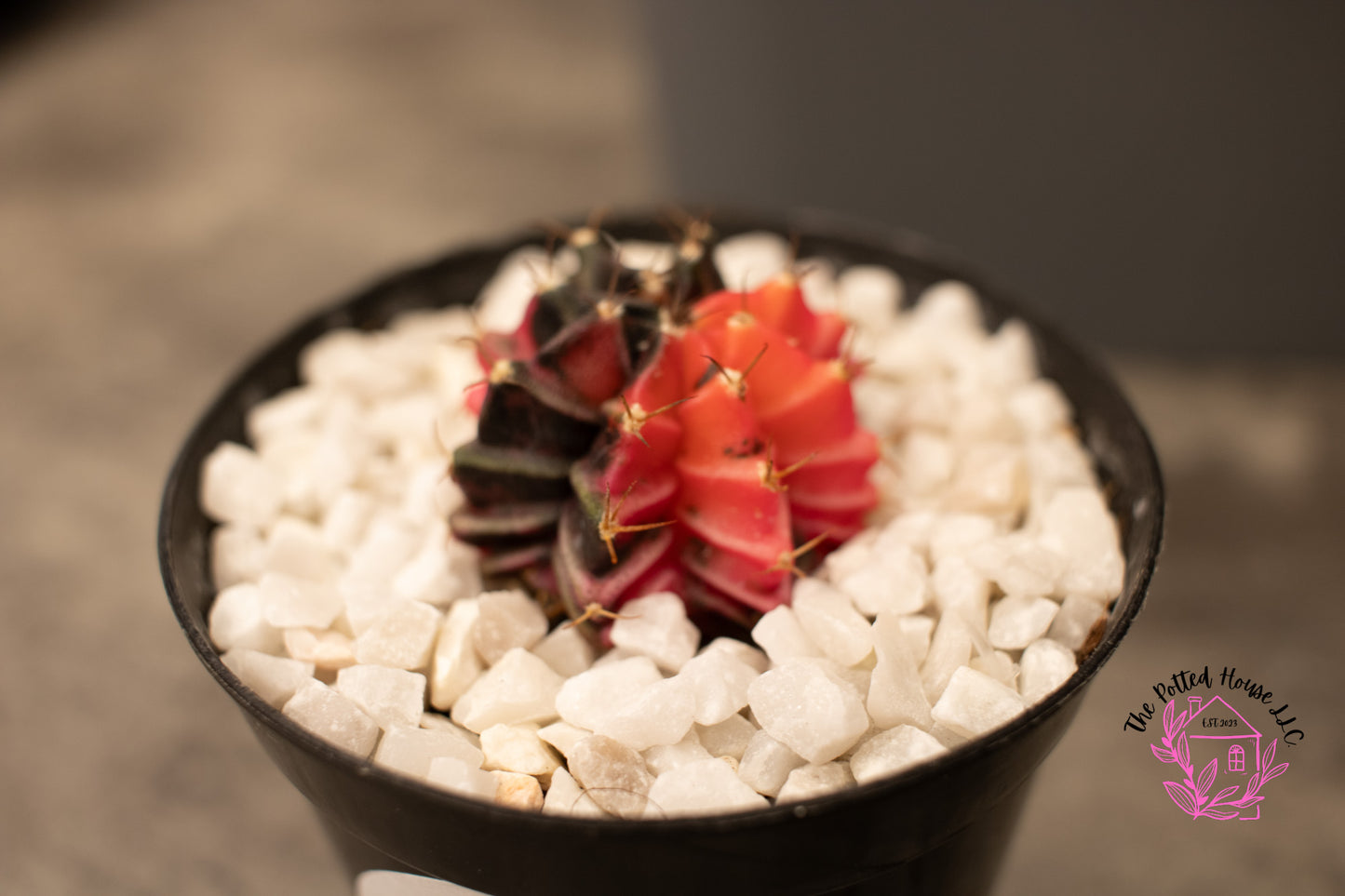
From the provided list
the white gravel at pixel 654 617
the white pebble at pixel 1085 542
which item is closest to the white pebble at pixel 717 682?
the white gravel at pixel 654 617

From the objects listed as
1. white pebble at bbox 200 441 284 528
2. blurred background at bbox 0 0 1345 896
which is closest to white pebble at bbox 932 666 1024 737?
white pebble at bbox 200 441 284 528

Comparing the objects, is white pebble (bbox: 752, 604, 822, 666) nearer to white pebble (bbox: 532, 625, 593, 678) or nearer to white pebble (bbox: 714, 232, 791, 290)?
white pebble (bbox: 532, 625, 593, 678)

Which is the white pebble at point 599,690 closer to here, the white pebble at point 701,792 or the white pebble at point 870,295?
the white pebble at point 701,792

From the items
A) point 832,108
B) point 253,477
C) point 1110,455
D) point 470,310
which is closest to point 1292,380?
point 832,108

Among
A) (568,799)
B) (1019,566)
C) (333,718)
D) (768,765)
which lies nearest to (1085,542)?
(1019,566)

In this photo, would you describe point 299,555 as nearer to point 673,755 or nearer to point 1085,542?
point 673,755

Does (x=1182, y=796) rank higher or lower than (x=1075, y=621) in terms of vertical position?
lower
